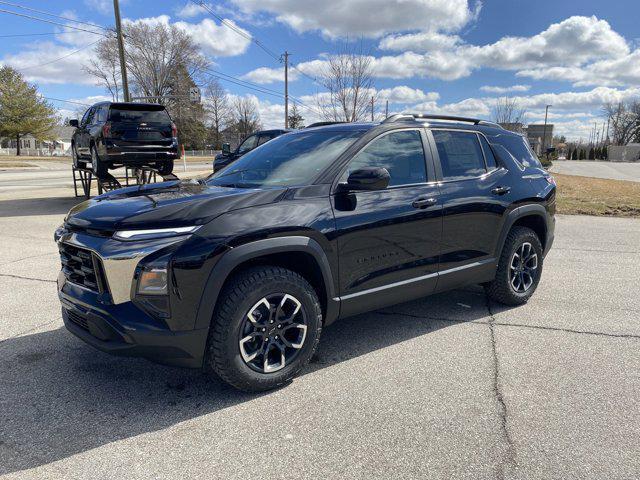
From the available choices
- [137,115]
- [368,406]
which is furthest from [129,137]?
[368,406]

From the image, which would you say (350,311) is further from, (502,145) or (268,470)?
(502,145)

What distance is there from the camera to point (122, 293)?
2.74 meters

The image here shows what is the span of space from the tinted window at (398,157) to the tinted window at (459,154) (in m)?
0.26

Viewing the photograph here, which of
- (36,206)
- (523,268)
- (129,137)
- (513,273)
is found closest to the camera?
(513,273)

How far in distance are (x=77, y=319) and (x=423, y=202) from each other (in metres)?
2.63

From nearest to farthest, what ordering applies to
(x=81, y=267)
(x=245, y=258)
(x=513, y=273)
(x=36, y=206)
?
(x=245, y=258)
(x=81, y=267)
(x=513, y=273)
(x=36, y=206)

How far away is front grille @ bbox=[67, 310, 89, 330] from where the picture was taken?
2955 mm

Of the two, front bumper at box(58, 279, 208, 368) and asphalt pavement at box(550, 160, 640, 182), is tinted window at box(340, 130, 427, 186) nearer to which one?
front bumper at box(58, 279, 208, 368)

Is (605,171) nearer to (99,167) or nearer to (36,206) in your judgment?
(99,167)

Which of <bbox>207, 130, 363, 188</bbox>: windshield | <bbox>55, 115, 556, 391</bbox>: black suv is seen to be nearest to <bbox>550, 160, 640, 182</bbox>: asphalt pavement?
<bbox>55, 115, 556, 391</bbox>: black suv

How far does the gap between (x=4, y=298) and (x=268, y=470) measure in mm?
4049

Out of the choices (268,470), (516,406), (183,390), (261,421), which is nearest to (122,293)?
(183,390)

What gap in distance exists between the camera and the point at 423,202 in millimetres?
3746

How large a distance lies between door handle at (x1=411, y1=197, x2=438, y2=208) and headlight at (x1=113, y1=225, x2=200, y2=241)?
5.81 feet
